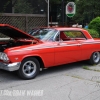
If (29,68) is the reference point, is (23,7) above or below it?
above

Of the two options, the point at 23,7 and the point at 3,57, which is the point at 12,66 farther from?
the point at 23,7

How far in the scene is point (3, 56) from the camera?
5.33m

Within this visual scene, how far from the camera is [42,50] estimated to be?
574cm

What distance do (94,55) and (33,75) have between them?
111 inches

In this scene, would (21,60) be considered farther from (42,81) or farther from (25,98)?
(25,98)

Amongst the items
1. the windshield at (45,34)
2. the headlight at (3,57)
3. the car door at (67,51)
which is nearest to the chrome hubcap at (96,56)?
the car door at (67,51)

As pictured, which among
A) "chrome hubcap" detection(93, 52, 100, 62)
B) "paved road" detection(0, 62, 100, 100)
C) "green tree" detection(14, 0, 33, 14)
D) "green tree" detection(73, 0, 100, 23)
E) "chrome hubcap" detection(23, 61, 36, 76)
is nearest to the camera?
"paved road" detection(0, 62, 100, 100)

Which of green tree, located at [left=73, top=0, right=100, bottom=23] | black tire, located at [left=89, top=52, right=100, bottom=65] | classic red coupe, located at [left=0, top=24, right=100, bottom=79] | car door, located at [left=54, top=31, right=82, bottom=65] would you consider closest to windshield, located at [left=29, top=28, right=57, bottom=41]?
classic red coupe, located at [left=0, top=24, right=100, bottom=79]

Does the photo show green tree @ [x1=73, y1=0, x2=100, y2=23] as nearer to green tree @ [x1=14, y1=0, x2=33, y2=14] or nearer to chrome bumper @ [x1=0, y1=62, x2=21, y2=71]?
green tree @ [x1=14, y1=0, x2=33, y2=14]

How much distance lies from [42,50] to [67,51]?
3.25 ft

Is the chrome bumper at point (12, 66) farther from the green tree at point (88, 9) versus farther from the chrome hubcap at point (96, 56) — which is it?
the green tree at point (88, 9)

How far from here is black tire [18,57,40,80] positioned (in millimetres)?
5469

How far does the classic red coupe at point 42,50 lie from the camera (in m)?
5.32

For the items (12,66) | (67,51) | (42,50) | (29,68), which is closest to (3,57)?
(12,66)
